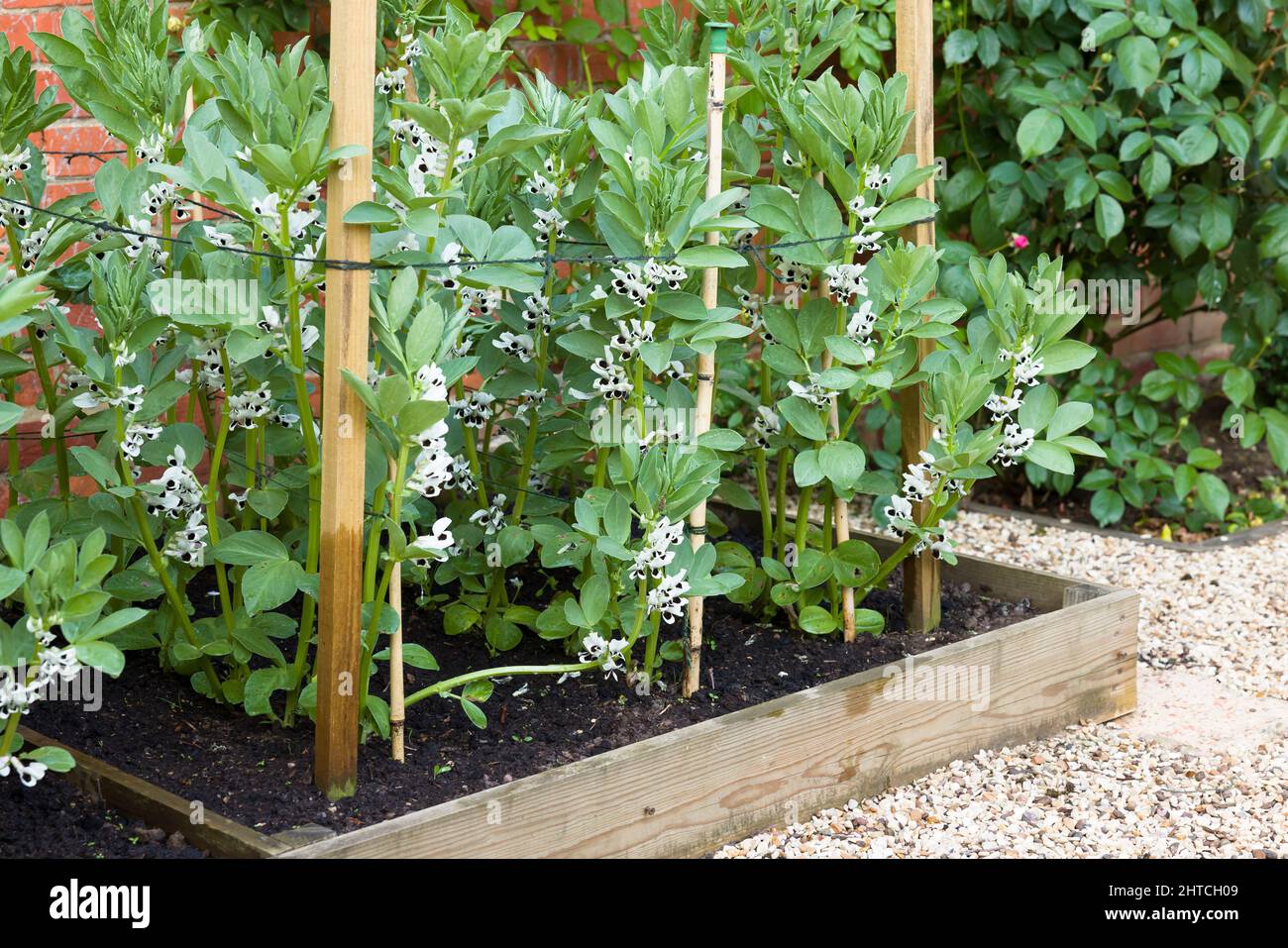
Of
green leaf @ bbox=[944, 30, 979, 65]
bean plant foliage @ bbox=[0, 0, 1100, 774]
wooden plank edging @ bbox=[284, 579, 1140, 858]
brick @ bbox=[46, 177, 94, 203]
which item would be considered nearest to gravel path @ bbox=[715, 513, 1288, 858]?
wooden plank edging @ bbox=[284, 579, 1140, 858]

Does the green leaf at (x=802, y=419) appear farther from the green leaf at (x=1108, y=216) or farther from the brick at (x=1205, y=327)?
the brick at (x=1205, y=327)

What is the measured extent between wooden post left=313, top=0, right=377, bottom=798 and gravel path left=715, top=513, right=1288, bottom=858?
652 millimetres

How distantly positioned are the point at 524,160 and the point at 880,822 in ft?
4.02

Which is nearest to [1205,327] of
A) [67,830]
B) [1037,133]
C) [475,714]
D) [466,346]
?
[1037,133]

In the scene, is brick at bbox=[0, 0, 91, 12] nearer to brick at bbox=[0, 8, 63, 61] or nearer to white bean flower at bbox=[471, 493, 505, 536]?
brick at bbox=[0, 8, 63, 61]

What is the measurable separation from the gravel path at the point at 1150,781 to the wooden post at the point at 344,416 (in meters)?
0.65

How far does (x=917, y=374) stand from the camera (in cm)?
252

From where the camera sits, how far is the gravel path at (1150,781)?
230 cm

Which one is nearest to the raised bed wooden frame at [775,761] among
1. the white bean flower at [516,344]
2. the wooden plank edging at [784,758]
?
the wooden plank edging at [784,758]

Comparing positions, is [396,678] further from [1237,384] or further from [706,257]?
[1237,384]

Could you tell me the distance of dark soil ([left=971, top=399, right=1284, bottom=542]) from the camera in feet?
13.8

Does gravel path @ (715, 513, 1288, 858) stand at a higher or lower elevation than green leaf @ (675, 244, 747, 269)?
lower
